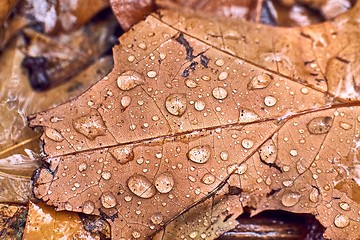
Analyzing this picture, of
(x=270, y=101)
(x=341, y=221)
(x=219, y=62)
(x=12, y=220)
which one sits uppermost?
(x=219, y=62)

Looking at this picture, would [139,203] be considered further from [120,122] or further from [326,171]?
[326,171]

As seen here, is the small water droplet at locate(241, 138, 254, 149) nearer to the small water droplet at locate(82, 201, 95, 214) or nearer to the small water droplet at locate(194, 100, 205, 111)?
the small water droplet at locate(194, 100, 205, 111)

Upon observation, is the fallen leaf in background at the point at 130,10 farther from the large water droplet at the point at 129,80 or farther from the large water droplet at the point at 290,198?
the large water droplet at the point at 290,198

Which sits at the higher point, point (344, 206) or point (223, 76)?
point (223, 76)

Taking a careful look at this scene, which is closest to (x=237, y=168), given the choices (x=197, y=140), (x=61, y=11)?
(x=197, y=140)

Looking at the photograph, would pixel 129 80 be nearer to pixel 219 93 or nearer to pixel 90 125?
pixel 90 125

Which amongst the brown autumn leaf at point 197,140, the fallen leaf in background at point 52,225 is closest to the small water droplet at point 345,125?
the brown autumn leaf at point 197,140

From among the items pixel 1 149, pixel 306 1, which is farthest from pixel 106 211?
pixel 306 1
